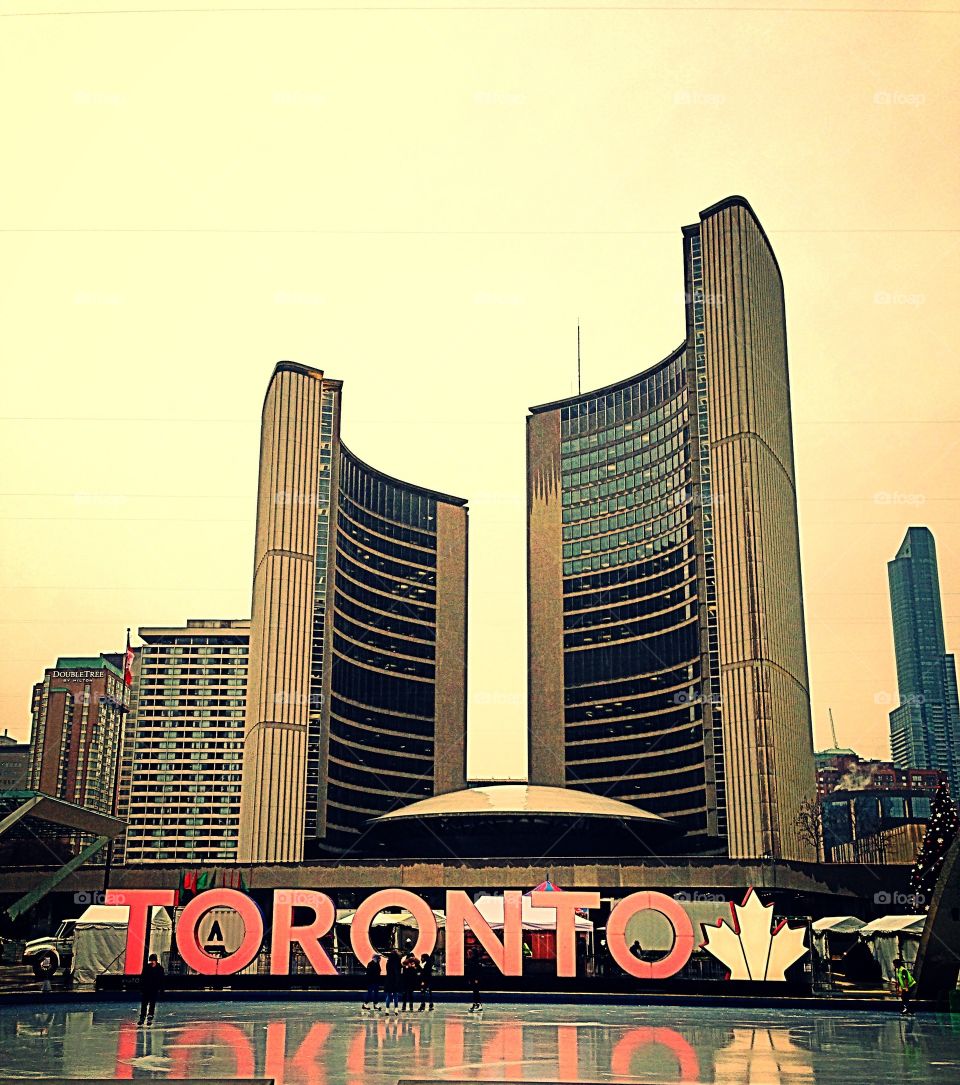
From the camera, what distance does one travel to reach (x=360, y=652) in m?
124

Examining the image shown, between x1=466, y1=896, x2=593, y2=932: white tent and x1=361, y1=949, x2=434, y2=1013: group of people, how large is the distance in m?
9.03

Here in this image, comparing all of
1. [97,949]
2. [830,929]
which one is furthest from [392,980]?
[830,929]

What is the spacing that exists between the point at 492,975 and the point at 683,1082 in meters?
22.1

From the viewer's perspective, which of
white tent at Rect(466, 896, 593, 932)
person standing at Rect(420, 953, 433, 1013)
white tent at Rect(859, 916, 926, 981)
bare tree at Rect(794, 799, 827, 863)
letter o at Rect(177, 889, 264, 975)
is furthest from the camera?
bare tree at Rect(794, 799, 827, 863)

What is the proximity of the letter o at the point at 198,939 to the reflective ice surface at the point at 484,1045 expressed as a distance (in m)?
2.11

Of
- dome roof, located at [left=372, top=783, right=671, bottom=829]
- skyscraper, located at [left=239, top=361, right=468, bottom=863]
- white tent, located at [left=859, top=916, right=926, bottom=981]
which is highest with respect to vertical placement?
skyscraper, located at [left=239, top=361, right=468, bottom=863]

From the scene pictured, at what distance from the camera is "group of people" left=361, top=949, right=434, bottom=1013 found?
3170 cm

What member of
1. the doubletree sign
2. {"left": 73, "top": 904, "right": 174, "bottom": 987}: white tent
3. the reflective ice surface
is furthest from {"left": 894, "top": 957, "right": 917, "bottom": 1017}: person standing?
{"left": 73, "top": 904, "right": 174, "bottom": 987}: white tent

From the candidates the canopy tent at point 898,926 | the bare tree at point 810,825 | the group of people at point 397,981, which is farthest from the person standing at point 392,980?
the bare tree at point 810,825

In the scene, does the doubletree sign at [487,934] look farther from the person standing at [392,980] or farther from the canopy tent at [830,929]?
the canopy tent at [830,929]

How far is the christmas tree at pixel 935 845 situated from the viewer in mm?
74294

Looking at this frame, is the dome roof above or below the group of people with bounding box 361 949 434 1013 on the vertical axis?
above

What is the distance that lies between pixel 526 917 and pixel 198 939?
13.3 metres

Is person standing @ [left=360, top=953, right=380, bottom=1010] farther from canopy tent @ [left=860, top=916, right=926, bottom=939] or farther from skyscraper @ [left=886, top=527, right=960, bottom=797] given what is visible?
skyscraper @ [left=886, top=527, right=960, bottom=797]
